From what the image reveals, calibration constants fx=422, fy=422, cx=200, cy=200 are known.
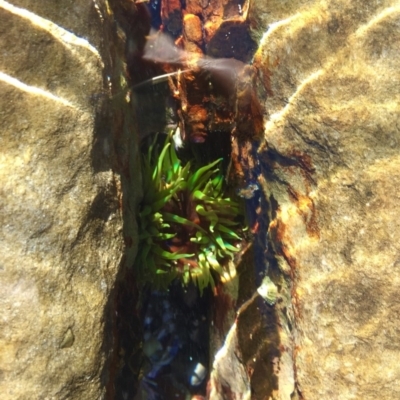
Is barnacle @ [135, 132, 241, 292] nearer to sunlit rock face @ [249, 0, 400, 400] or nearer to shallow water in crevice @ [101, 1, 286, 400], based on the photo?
shallow water in crevice @ [101, 1, 286, 400]

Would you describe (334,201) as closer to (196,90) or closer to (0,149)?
(196,90)

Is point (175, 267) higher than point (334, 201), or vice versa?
point (334, 201)

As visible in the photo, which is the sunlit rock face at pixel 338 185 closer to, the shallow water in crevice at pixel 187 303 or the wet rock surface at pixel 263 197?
the wet rock surface at pixel 263 197

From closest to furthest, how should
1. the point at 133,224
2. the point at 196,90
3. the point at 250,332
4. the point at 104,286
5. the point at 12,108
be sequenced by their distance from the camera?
the point at 12,108
the point at 104,286
the point at 133,224
the point at 250,332
the point at 196,90

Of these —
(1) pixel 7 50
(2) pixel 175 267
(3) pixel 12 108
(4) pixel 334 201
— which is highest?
(1) pixel 7 50

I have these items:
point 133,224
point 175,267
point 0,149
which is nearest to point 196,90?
point 133,224

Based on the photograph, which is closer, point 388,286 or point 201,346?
point 388,286

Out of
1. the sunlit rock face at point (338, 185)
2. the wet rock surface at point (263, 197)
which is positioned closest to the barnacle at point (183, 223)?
the wet rock surface at point (263, 197)

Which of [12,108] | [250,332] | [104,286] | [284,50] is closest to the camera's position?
[12,108]

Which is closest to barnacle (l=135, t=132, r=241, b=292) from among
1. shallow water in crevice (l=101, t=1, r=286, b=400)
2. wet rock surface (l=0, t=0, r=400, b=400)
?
shallow water in crevice (l=101, t=1, r=286, b=400)
